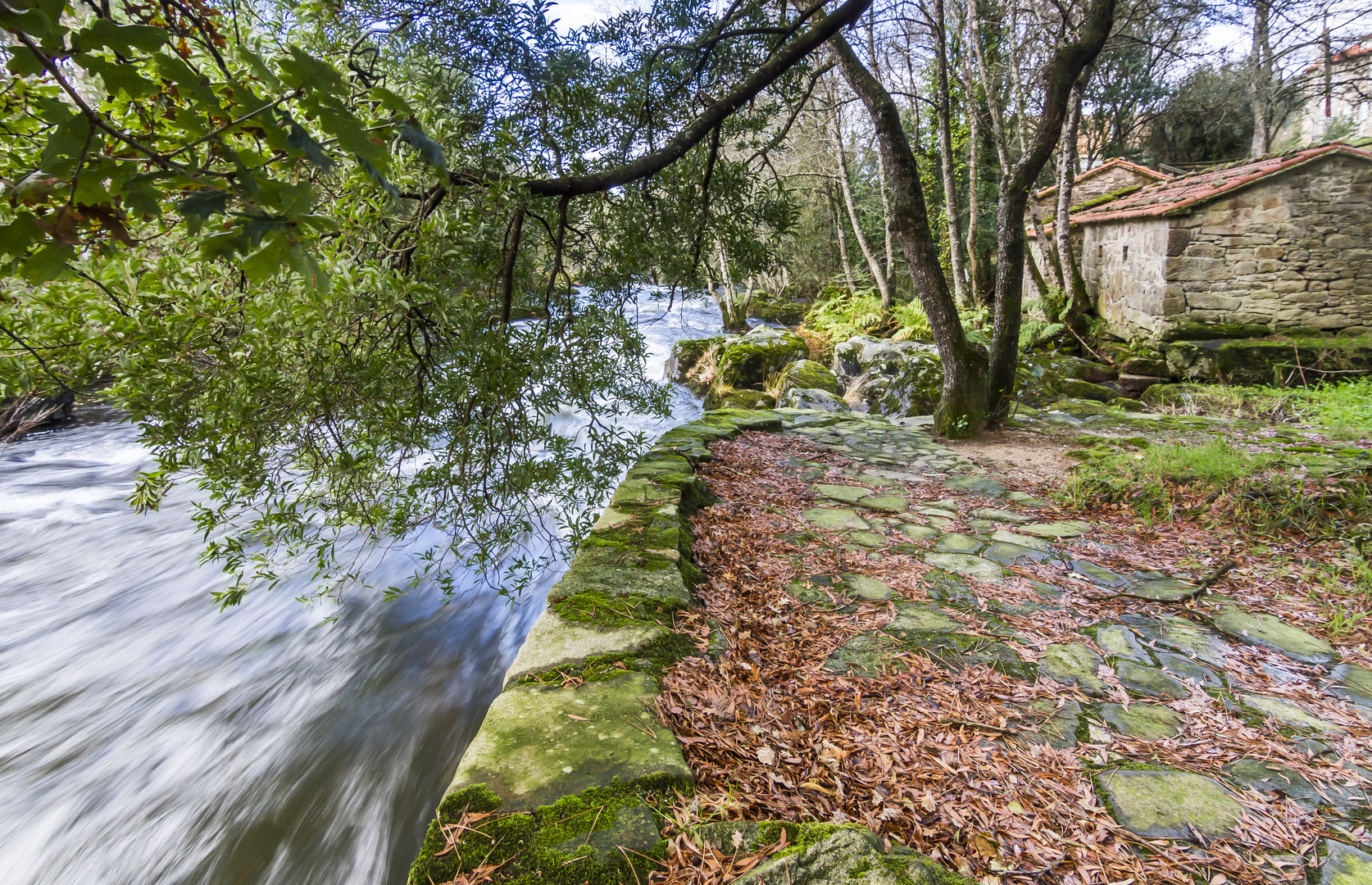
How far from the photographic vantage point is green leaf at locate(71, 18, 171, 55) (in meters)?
0.77

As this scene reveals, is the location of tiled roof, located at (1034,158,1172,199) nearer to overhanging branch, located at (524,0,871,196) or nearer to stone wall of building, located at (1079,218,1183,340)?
stone wall of building, located at (1079,218,1183,340)

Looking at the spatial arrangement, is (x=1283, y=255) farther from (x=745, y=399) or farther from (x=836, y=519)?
(x=836, y=519)

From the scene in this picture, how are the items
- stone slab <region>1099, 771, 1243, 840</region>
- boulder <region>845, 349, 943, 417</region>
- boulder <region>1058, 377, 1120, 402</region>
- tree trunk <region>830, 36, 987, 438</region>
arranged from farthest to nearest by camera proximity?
boulder <region>1058, 377, 1120, 402</region>, boulder <region>845, 349, 943, 417</region>, tree trunk <region>830, 36, 987, 438</region>, stone slab <region>1099, 771, 1243, 840</region>

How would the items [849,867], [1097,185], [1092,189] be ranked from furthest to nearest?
[1092,189] < [1097,185] < [849,867]

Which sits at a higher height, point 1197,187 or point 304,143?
point 1197,187

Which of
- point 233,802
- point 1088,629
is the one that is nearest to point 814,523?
point 1088,629

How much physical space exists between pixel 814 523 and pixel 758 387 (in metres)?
7.35

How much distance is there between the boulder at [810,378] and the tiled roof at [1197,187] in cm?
602

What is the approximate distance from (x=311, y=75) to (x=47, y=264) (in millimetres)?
501

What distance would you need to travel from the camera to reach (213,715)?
3725 millimetres

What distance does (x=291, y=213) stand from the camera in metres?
0.87

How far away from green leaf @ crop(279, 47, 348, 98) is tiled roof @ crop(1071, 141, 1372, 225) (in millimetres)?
12726

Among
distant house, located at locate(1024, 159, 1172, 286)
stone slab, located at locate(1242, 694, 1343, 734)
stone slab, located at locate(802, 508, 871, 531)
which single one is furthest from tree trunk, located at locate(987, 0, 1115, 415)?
distant house, located at locate(1024, 159, 1172, 286)

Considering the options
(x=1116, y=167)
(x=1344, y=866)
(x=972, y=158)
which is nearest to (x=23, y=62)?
(x=1344, y=866)
